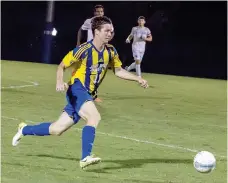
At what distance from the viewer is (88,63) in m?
7.52

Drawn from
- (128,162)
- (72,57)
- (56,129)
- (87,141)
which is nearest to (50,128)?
(56,129)

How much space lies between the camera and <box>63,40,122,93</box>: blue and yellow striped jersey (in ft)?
24.5

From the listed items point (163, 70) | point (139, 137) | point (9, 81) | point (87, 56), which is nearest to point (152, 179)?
point (87, 56)

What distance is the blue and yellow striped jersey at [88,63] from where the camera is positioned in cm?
748

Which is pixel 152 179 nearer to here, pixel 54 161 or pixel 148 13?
pixel 54 161

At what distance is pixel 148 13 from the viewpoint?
1171 inches

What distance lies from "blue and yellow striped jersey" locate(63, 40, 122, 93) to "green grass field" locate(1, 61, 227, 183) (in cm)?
101

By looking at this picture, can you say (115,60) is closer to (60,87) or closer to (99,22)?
(99,22)

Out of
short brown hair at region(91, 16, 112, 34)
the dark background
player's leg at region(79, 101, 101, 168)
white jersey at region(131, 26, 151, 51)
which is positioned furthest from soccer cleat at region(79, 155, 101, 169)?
the dark background

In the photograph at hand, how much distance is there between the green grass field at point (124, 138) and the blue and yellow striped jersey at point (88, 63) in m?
1.01

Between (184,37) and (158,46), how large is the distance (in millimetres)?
1311

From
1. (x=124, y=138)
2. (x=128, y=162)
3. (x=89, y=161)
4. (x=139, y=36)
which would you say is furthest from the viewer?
(x=139, y=36)

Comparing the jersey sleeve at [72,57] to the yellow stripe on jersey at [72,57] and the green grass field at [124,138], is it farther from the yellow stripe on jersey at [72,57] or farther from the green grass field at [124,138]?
the green grass field at [124,138]

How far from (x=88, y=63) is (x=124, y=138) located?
8.37 feet
